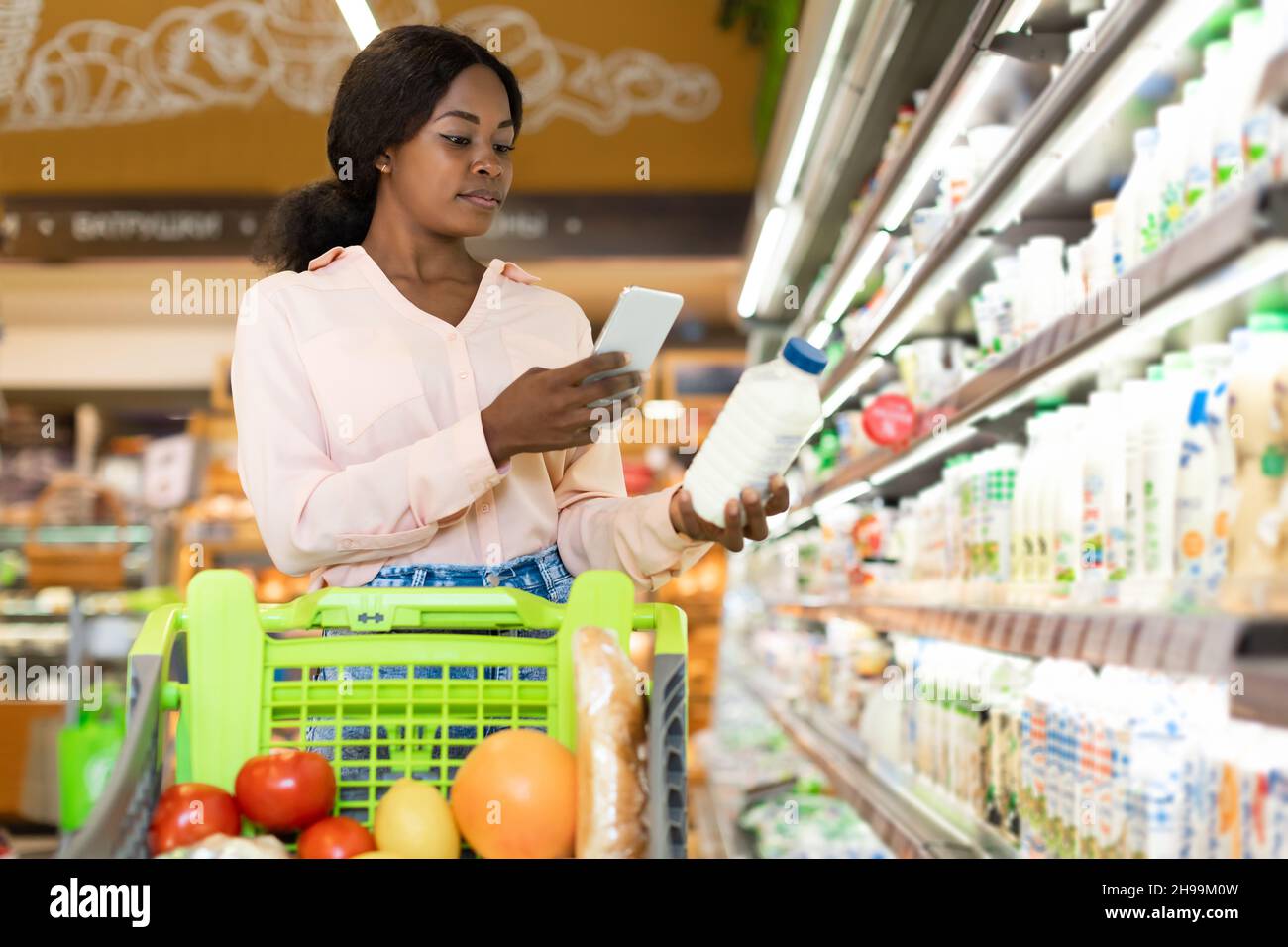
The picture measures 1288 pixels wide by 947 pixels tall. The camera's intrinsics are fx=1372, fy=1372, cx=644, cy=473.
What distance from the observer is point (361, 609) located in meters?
1.34

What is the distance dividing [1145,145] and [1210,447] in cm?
53

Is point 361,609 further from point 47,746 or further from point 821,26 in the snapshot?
point 47,746

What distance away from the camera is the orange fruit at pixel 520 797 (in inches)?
45.3

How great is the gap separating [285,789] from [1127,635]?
0.93 meters

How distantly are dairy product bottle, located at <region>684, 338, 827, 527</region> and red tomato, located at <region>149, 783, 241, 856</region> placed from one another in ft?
1.77

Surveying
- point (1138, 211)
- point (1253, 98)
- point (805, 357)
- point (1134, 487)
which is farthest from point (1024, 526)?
point (805, 357)

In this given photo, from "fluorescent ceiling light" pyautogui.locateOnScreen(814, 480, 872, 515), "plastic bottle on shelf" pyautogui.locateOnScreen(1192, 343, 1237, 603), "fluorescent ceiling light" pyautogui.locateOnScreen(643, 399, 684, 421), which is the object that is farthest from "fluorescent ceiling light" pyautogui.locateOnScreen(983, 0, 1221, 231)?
"fluorescent ceiling light" pyautogui.locateOnScreen(643, 399, 684, 421)

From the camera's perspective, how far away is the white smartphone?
133 cm

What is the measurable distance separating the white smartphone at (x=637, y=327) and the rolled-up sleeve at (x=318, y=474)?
6.8 inches

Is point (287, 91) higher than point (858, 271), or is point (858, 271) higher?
point (287, 91)

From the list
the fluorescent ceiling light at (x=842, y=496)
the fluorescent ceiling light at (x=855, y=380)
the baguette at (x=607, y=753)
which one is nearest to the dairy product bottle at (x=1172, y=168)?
the baguette at (x=607, y=753)

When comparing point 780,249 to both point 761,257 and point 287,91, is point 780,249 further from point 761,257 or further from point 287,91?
point 287,91

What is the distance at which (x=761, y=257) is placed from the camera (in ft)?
15.7
